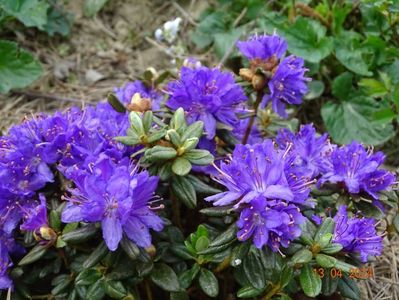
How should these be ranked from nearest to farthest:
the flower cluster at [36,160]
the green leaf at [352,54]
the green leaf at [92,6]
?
the flower cluster at [36,160]
the green leaf at [352,54]
the green leaf at [92,6]

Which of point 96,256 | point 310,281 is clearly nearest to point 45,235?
point 96,256

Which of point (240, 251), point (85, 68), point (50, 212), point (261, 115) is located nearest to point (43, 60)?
point (85, 68)

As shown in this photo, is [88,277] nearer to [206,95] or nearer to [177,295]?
[177,295]

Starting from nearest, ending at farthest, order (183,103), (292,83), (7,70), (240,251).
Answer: (240,251), (183,103), (292,83), (7,70)

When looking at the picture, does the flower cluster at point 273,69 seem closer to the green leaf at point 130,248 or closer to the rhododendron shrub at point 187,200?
the rhododendron shrub at point 187,200

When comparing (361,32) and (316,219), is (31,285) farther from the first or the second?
(361,32)

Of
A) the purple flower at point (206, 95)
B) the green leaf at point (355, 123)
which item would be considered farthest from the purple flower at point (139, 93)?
the green leaf at point (355, 123)
